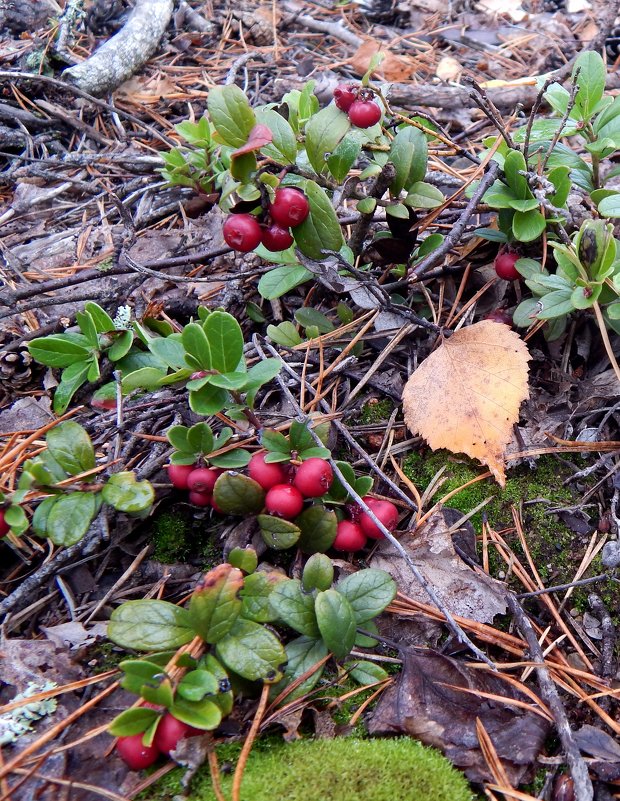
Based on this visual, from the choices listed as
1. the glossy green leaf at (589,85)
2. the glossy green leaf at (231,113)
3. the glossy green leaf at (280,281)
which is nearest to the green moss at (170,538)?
the glossy green leaf at (280,281)

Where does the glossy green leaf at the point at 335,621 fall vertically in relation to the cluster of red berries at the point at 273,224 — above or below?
below

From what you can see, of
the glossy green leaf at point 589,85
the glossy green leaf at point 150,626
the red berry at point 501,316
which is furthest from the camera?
the red berry at point 501,316

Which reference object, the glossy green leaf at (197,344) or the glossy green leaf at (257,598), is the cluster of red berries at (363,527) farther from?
the glossy green leaf at (197,344)

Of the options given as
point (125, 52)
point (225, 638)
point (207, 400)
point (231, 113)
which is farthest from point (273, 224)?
point (125, 52)

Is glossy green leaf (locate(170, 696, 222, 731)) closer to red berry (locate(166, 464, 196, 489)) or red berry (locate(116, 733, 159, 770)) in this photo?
red berry (locate(116, 733, 159, 770))

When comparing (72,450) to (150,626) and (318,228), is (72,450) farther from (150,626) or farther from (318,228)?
(318,228)
